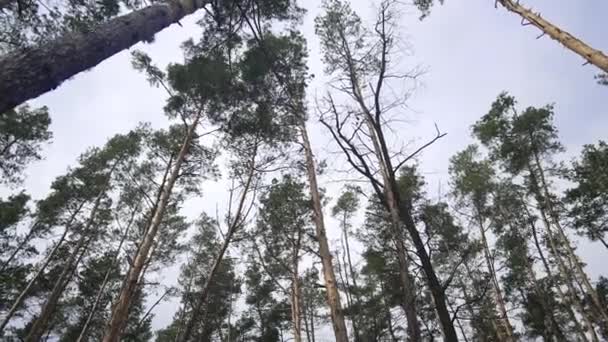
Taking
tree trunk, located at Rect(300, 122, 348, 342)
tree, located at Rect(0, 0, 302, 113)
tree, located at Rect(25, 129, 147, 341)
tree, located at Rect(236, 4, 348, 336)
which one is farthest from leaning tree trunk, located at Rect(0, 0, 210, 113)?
tree, located at Rect(25, 129, 147, 341)

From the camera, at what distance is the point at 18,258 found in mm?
12812

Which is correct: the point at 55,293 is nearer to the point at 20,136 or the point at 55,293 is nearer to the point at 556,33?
the point at 20,136

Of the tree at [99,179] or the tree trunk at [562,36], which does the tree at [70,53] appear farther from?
the tree at [99,179]

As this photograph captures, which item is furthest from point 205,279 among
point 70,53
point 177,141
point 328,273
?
point 70,53

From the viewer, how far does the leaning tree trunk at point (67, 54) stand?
198cm

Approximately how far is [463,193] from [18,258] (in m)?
21.7

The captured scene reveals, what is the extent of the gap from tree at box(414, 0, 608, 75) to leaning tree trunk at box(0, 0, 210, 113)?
205 inches

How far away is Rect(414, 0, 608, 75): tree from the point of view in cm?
459

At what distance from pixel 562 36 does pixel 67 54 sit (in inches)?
299

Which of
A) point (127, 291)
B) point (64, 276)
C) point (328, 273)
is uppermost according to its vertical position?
point (64, 276)

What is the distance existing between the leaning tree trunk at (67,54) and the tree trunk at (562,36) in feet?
21.5

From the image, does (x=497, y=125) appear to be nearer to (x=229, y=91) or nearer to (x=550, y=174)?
(x=550, y=174)

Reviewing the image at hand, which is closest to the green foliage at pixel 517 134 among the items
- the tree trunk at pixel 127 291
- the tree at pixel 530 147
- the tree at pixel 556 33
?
the tree at pixel 530 147

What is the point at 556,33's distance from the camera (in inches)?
215
